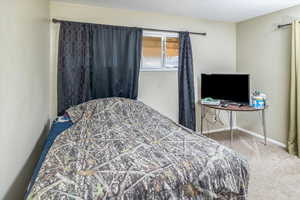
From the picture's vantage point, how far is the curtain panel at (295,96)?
2.78m

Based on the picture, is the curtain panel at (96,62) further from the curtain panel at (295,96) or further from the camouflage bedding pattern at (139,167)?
the curtain panel at (295,96)

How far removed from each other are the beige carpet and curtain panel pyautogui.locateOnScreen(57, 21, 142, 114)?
1.94 metres

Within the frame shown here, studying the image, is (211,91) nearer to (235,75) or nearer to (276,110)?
(235,75)

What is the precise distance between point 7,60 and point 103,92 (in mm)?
1785

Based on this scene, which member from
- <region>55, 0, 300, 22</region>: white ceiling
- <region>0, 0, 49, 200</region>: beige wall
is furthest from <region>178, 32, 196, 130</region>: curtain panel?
<region>0, 0, 49, 200</region>: beige wall

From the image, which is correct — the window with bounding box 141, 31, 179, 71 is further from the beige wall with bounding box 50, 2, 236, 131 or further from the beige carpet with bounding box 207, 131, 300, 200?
the beige carpet with bounding box 207, 131, 300, 200

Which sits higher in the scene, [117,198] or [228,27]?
[228,27]

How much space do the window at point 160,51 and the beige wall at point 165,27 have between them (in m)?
0.11

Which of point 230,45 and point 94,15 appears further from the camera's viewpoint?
point 230,45

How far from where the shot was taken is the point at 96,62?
288 centimetres

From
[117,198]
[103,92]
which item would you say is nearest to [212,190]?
[117,198]

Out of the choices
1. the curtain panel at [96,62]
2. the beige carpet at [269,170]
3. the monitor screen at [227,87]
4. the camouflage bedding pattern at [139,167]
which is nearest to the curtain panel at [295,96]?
the beige carpet at [269,170]

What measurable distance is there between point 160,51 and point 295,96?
2.19 m

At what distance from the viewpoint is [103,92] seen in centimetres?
295
